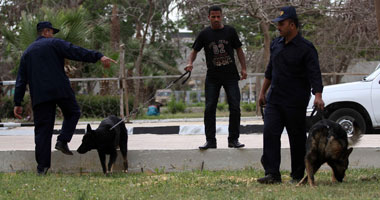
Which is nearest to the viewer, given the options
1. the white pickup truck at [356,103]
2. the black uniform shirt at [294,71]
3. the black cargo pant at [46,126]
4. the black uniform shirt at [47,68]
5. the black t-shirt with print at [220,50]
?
the black uniform shirt at [294,71]

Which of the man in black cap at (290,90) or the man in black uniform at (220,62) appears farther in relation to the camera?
the man in black uniform at (220,62)

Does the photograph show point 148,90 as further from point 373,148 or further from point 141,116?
point 373,148

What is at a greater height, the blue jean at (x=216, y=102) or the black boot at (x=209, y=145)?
the blue jean at (x=216, y=102)

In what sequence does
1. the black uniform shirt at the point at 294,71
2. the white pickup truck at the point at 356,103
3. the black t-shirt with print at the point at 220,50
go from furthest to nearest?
the white pickup truck at the point at 356,103
the black t-shirt with print at the point at 220,50
the black uniform shirt at the point at 294,71

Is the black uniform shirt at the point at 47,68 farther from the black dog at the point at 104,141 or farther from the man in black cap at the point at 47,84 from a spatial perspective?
the black dog at the point at 104,141

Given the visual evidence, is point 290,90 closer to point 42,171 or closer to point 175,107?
point 42,171

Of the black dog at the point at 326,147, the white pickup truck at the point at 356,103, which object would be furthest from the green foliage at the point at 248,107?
the black dog at the point at 326,147

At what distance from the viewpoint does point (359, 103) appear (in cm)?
1094

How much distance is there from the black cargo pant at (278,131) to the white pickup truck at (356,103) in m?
4.95

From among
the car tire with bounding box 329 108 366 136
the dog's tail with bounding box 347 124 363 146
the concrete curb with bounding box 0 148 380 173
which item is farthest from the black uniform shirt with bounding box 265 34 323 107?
the car tire with bounding box 329 108 366 136

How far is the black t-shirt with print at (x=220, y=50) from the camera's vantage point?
720 cm

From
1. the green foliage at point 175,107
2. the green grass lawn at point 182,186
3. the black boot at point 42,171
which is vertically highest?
the green grass lawn at point 182,186

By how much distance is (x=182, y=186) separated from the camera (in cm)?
586

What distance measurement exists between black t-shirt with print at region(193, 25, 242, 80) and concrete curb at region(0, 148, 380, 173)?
1.02 metres
